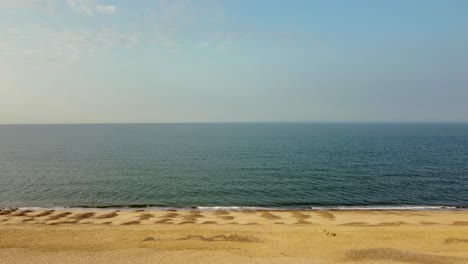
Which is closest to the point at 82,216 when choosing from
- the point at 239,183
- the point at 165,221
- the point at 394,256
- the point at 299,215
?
the point at 165,221

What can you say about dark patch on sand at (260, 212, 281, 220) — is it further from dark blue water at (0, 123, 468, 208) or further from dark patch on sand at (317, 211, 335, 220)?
dark blue water at (0, 123, 468, 208)

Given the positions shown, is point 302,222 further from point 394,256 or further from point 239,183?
point 239,183

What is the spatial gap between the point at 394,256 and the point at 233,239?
36.5 ft

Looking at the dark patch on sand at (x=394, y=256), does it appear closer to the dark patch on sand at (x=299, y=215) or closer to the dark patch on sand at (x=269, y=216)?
the dark patch on sand at (x=299, y=215)

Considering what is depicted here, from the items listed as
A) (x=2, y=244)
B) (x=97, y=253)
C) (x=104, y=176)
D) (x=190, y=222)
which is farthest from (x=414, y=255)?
(x=104, y=176)

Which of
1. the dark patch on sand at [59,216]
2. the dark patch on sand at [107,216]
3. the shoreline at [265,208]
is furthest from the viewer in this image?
the shoreline at [265,208]

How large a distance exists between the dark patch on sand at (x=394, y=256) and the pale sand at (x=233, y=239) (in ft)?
0.20

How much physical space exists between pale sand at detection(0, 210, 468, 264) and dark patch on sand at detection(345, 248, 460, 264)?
0.06 m

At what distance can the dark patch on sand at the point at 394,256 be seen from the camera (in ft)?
67.8

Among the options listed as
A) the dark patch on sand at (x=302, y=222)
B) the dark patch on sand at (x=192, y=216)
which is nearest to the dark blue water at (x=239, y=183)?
the dark patch on sand at (x=192, y=216)

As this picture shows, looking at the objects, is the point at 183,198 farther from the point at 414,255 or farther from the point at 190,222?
the point at 414,255

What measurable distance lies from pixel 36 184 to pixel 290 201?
4247cm

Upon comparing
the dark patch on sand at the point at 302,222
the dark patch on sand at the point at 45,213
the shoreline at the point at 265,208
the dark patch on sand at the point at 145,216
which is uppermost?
the dark patch on sand at the point at 302,222

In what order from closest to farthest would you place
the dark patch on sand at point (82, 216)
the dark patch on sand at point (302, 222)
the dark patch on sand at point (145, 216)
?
the dark patch on sand at point (302, 222) → the dark patch on sand at point (145, 216) → the dark patch on sand at point (82, 216)
